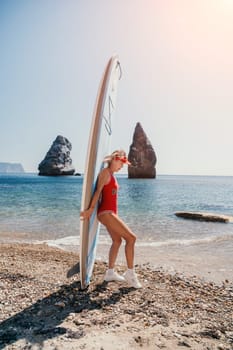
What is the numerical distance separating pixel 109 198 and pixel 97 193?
0.33m

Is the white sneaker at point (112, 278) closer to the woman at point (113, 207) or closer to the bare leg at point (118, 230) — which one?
the woman at point (113, 207)

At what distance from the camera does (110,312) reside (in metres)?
3.93

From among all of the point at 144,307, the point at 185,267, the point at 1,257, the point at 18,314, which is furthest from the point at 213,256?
the point at 18,314

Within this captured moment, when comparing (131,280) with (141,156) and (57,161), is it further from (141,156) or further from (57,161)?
(57,161)

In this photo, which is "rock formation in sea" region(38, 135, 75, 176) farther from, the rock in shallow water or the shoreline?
the shoreline

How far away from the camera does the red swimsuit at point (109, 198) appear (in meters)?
4.71

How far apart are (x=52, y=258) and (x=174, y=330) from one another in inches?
159

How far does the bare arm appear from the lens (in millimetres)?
4238

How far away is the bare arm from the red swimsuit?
12 centimetres

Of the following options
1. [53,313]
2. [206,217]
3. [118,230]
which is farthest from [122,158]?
[206,217]

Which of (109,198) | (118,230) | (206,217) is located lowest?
(206,217)

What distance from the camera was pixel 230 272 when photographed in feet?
21.8

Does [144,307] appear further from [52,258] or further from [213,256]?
[213,256]

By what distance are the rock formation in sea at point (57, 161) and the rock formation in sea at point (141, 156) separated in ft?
112
